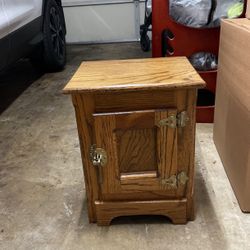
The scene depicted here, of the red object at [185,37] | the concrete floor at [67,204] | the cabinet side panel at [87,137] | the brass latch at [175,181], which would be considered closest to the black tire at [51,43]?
the concrete floor at [67,204]

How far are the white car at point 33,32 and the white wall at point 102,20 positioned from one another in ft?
3.33

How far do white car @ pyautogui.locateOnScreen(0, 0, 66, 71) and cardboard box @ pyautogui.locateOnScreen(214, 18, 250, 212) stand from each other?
1.21 metres

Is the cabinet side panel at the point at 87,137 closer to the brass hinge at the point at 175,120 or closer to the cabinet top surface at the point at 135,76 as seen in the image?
the cabinet top surface at the point at 135,76

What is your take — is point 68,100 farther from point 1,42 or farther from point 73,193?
point 73,193

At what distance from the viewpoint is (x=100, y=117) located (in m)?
0.93

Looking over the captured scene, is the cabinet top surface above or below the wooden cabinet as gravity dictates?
above

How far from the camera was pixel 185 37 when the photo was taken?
5.57 ft

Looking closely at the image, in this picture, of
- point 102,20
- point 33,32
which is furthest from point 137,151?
point 102,20

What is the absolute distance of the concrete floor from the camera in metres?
1.02

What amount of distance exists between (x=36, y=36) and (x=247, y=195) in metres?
2.00

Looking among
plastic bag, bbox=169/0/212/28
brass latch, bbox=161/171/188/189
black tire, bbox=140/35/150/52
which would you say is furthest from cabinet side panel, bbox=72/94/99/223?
black tire, bbox=140/35/150/52

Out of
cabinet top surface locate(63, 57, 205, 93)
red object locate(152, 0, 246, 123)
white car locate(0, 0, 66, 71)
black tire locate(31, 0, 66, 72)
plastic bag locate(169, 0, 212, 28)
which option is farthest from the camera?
black tire locate(31, 0, 66, 72)

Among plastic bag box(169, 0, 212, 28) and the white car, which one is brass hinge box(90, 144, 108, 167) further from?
the white car

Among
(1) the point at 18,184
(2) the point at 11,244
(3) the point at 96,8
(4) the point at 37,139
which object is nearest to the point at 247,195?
(2) the point at 11,244
